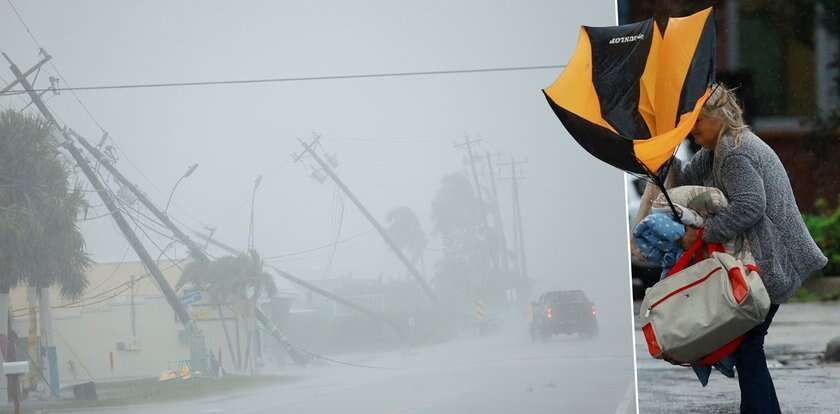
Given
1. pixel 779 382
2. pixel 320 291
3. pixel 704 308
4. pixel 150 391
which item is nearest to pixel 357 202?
pixel 320 291

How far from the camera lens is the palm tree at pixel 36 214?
4.82m

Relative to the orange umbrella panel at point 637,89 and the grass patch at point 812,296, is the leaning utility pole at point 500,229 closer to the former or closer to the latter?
the orange umbrella panel at point 637,89

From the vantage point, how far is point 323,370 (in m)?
4.94

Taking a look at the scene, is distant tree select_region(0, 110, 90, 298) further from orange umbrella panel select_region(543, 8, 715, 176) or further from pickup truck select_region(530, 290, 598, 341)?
orange umbrella panel select_region(543, 8, 715, 176)

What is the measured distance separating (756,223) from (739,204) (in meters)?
0.08

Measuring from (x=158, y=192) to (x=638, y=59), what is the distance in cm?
215

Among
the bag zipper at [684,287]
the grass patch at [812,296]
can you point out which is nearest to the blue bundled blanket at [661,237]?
the bag zipper at [684,287]

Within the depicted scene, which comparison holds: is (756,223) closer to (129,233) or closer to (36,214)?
(129,233)

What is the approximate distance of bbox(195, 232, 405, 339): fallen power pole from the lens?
16.0ft

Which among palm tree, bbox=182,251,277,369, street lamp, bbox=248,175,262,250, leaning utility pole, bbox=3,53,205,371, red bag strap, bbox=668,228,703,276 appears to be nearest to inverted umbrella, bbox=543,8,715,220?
red bag strap, bbox=668,228,703,276

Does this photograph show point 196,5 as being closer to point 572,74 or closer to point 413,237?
point 413,237

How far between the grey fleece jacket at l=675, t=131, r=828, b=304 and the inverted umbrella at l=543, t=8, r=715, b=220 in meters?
0.15

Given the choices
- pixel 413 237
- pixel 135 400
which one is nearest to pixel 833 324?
pixel 413 237

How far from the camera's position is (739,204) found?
130 inches
